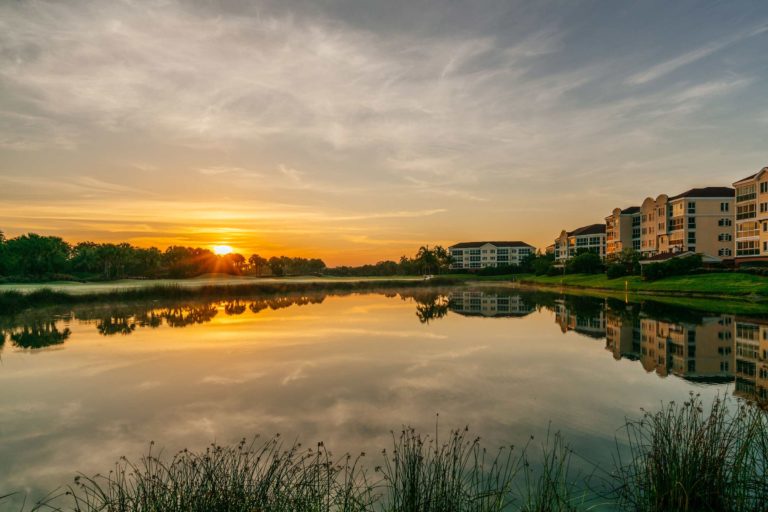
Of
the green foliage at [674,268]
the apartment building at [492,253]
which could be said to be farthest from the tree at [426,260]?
the green foliage at [674,268]

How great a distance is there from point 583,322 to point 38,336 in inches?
1338

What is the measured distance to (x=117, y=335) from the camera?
2628 centimetres

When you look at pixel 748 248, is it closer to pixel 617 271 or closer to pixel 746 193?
pixel 746 193

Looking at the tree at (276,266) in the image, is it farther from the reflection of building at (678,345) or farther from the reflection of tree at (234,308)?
the reflection of building at (678,345)

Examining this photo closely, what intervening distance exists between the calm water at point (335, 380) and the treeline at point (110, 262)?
89.0m

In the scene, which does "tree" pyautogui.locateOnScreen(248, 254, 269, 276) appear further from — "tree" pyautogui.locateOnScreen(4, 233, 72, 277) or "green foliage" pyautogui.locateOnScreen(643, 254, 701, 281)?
"green foliage" pyautogui.locateOnScreen(643, 254, 701, 281)

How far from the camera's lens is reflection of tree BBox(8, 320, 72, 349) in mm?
23188

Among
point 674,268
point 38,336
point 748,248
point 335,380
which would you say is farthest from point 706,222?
point 38,336

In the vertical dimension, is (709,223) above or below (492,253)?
above

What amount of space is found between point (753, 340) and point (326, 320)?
25.5m

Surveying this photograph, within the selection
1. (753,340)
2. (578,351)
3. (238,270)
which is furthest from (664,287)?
(238,270)

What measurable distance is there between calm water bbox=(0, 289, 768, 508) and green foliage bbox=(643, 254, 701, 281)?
30944 millimetres

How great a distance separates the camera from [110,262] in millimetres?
125750

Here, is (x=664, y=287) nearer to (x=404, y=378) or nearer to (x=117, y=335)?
(x=404, y=378)
